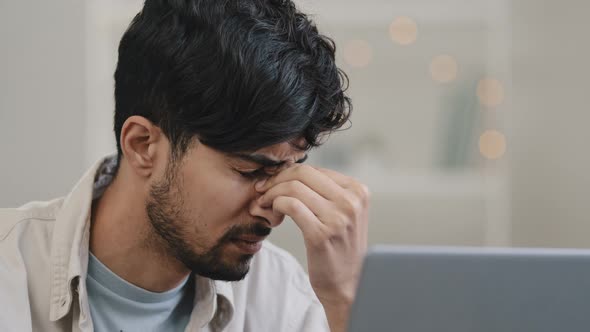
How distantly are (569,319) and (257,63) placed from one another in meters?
0.76

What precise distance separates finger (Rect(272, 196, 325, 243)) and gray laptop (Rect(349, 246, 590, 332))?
1.93 feet

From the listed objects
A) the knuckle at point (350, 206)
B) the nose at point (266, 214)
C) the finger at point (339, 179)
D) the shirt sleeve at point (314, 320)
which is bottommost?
the shirt sleeve at point (314, 320)

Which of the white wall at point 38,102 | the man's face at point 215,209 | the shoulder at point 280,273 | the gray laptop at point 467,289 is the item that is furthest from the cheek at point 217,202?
the white wall at point 38,102

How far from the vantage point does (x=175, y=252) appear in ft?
4.54

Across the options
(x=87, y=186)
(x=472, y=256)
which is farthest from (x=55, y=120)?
(x=472, y=256)

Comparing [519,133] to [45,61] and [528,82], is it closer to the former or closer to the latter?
[528,82]

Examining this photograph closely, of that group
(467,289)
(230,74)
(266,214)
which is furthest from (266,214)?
(467,289)

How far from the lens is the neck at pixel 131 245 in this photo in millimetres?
1396

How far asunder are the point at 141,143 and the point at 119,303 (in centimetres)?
31

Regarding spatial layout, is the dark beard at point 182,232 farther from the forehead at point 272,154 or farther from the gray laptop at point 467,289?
the gray laptop at point 467,289

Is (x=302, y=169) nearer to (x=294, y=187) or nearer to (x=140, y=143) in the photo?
(x=294, y=187)

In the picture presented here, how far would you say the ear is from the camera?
52.8 inches

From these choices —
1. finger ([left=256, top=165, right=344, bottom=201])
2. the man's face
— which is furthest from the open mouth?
finger ([left=256, top=165, right=344, bottom=201])

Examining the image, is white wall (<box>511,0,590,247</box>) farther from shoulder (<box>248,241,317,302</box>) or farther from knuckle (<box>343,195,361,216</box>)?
knuckle (<box>343,195,361,216</box>)
